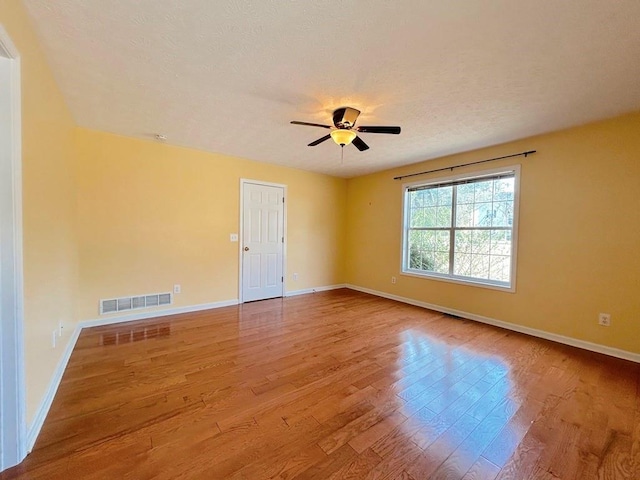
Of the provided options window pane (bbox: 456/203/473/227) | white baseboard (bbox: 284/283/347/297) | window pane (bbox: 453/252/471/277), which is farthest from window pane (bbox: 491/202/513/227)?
white baseboard (bbox: 284/283/347/297)

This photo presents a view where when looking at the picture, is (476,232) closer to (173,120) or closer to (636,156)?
(636,156)

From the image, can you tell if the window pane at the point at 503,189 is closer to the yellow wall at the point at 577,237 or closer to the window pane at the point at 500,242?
the yellow wall at the point at 577,237

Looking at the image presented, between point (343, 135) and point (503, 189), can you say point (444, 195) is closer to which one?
point (503, 189)

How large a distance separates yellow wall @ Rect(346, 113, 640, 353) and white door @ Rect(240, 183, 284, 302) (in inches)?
122

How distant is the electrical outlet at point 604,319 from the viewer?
2.84 metres

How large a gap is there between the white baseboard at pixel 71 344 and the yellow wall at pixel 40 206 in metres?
0.07

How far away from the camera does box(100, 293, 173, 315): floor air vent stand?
349 centimetres

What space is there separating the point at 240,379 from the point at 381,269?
3.60 meters

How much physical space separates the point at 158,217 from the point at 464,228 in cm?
450

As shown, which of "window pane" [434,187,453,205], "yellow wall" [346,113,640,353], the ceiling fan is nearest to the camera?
the ceiling fan

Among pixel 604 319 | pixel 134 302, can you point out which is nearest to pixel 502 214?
pixel 604 319

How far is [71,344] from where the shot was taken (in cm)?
276

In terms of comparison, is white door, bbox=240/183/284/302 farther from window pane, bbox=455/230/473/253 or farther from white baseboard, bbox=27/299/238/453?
window pane, bbox=455/230/473/253

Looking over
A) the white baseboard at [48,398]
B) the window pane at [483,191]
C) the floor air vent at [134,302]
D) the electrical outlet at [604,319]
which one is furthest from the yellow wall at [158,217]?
the electrical outlet at [604,319]
